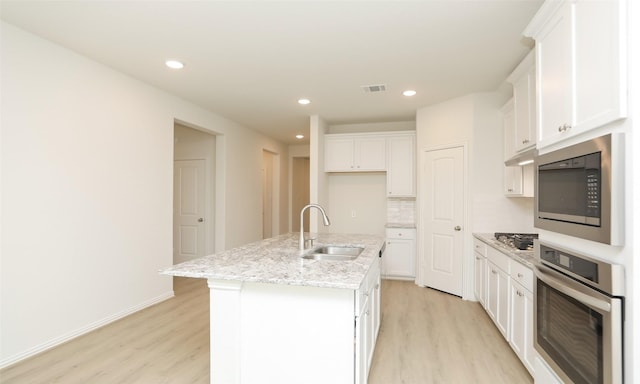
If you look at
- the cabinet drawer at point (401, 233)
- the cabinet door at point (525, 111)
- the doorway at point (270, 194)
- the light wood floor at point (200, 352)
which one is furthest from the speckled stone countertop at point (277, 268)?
the doorway at point (270, 194)

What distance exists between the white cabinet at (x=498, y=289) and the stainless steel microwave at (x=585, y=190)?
3.53 ft

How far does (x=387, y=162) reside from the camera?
5129 millimetres

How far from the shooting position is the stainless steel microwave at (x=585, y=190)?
3.87 ft

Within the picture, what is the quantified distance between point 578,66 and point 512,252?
1495mm

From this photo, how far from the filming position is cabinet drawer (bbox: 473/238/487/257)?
3372mm

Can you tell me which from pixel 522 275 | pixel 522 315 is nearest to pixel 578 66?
pixel 522 275

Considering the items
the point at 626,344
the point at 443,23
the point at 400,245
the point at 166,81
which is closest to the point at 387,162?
the point at 400,245

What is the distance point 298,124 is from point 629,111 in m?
4.80

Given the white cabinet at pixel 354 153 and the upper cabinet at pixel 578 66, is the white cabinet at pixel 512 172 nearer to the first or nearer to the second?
the upper cabinet at pixel 578 66

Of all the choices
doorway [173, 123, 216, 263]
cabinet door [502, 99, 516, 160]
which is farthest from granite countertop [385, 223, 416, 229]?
doorway [173, 123, 216, 263]

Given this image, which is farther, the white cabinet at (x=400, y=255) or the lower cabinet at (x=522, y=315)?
the white cabinet at (x=400, y=255)

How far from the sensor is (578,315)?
1437 mm

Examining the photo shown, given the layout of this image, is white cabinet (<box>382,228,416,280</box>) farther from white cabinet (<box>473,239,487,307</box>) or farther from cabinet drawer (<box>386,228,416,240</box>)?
white cabinet (<box>473,239,487,307</box>)

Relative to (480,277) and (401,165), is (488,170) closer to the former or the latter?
(480,277)
